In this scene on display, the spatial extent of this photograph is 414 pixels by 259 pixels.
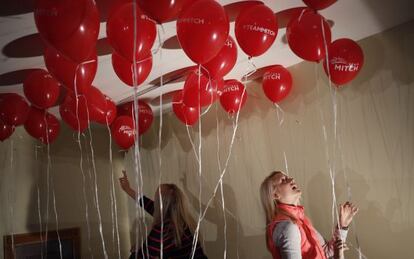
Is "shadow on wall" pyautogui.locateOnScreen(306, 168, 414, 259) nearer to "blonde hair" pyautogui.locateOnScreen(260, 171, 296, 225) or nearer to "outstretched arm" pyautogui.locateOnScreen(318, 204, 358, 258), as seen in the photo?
"outstretched arm" pyautogui.locateOnScreen(318, 204, 358, 258)

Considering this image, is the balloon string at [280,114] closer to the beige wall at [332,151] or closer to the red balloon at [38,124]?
the beige wall at [332,151]

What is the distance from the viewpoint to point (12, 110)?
8.22 feet

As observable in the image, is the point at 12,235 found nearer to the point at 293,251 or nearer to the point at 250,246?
the point at 250,246

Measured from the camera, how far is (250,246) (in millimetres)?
2977

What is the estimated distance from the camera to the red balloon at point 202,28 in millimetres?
1569

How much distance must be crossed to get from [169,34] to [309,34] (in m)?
0.77

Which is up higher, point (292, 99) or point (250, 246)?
point (292, 99)

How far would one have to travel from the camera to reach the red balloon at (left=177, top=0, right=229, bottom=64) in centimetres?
157

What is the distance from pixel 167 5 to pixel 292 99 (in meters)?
1.56

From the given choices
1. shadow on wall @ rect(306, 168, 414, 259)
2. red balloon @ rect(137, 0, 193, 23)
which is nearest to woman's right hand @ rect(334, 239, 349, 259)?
shadow on wall @ rect(306, 168, 414, 259)

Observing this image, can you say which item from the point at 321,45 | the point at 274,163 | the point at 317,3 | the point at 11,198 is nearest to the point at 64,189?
the point at 11,198

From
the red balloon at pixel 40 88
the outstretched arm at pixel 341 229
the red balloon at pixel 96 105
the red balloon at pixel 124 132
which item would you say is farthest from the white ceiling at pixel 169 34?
the outstretched arm at pixel 341 229

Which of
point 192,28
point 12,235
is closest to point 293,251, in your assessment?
point 192,28

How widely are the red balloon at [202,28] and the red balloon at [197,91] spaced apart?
1.85ft
